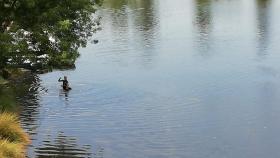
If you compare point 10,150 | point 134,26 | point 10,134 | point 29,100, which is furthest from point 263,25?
point 10,150

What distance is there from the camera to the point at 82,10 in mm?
33125

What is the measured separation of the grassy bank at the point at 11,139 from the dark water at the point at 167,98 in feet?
3.23

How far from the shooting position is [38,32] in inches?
1189

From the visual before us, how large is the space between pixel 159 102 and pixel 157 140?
944cm

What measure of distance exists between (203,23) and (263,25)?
9.13m

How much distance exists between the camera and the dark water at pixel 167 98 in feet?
101

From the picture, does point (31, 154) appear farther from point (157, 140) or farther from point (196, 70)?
point (196, 70)

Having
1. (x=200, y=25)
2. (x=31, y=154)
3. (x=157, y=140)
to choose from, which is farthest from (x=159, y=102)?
(x=200, y=25)

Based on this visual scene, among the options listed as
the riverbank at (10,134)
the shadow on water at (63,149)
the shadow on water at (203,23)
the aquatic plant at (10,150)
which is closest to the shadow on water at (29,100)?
the riverbank at (10,134)

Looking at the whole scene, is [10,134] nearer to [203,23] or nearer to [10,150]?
[10,150]

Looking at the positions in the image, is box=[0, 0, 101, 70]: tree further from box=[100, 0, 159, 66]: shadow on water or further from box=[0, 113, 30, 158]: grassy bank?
box=[100, 0, 159, 66]: shadow on water

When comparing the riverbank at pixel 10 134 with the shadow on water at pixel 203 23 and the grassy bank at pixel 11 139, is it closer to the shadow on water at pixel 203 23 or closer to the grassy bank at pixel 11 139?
the grassy bank at pixel 11 139

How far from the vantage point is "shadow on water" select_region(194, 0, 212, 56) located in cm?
6357

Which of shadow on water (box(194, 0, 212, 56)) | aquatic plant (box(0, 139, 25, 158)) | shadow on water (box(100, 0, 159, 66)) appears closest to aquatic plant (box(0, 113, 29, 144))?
aquatic plant (box(0, 139, 25, 158))
